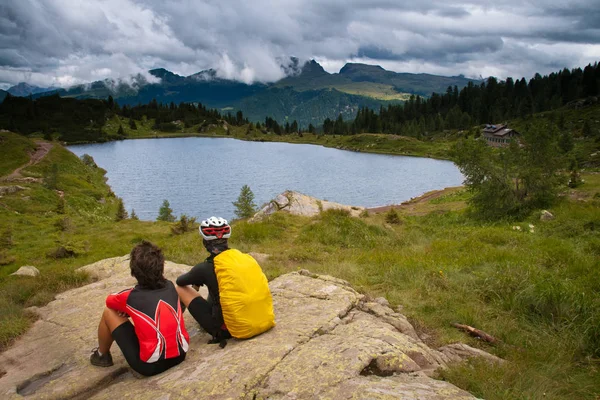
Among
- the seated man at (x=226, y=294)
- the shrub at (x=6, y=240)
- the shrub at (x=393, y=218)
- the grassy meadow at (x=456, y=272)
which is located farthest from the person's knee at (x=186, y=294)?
the shrub at (x=393, y=218)

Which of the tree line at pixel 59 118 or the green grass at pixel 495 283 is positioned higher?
the tree line at pixel 59 118

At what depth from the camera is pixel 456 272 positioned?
11.4m

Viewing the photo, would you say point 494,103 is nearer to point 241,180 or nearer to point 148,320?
point 241,180

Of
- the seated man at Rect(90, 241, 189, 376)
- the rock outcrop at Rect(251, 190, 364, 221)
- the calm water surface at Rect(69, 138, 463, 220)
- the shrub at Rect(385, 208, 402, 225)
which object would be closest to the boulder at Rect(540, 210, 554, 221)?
the shrub at Rect(385, 208, 402, 225)

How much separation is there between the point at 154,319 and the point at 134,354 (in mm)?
652

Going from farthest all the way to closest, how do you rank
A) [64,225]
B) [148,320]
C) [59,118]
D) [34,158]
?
[59,118] → [34,158] → [64,225] → [148,320]

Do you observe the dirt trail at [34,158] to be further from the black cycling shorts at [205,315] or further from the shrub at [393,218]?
the black cycling shorts at [205,315]

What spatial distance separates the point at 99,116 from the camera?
604ft

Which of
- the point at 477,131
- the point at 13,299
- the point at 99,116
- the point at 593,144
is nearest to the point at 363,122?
the point at 477,131

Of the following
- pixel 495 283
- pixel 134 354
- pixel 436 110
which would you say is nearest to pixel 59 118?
pixel 436 110

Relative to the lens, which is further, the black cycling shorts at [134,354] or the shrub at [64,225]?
the shrub at [64,225]

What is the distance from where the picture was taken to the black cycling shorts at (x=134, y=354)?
5609mm

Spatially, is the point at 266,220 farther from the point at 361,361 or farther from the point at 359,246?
the point at 361,361

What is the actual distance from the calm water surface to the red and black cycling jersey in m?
40.9
